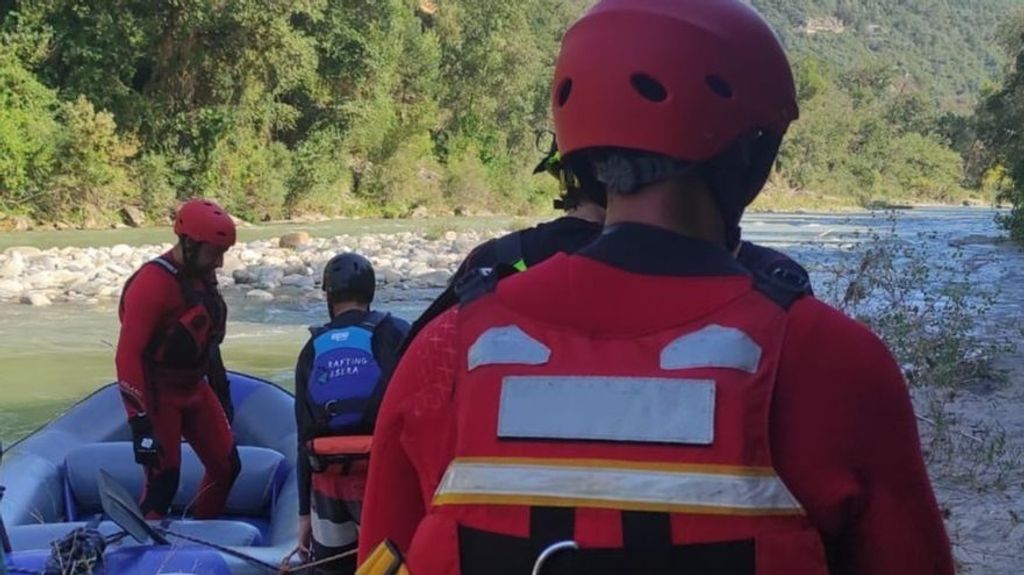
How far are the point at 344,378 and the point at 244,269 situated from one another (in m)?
14.5

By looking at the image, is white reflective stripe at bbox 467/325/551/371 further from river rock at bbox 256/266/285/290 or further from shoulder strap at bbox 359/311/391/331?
river rock at bbox 256/266/285/290

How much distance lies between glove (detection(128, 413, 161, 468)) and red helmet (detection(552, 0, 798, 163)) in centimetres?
338

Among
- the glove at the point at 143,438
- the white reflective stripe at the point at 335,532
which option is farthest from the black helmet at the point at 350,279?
the glove at the point at 143,438

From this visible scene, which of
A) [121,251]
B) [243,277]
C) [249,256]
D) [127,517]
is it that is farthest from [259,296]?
[127,517]

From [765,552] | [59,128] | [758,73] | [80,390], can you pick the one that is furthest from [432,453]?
[59,128]

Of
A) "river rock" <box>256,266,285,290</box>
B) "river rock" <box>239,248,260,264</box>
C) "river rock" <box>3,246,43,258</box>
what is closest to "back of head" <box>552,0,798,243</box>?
"river rock" <box>256,266,285,290</box>

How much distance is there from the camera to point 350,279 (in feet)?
10.1

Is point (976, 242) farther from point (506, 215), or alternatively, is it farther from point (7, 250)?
point (7, 250)

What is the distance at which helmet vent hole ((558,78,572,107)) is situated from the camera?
A: 1108 mm

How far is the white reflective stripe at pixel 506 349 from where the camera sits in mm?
984

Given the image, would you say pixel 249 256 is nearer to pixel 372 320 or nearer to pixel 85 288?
pixel 85 288

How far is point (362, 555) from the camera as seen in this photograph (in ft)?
3.66

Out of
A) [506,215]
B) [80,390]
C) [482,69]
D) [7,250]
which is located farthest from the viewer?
[482,69]

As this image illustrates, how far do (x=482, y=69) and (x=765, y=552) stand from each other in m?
39.9
